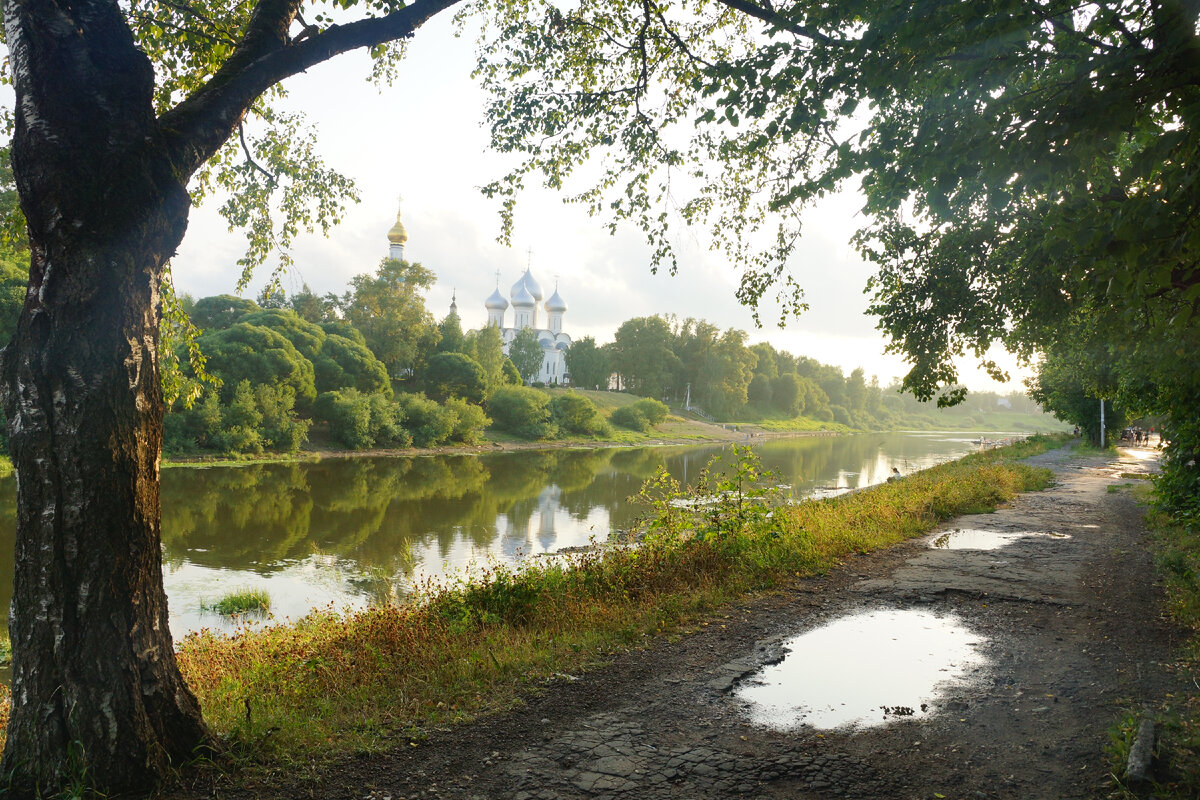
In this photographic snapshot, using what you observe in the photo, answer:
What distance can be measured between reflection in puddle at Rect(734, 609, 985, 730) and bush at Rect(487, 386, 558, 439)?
162 ft

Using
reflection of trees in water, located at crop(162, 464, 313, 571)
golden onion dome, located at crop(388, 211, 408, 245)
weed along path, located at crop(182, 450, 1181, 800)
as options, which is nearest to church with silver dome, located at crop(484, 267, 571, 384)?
golden onion dome, located at crop(388, 211, 408, 245)

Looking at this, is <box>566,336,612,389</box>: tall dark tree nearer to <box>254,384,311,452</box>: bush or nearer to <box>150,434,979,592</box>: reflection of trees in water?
<box>150,434,979,592</box>: reflection of trees in water

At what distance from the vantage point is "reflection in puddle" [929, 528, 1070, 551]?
11.3 meters

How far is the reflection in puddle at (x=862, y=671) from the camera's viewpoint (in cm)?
494

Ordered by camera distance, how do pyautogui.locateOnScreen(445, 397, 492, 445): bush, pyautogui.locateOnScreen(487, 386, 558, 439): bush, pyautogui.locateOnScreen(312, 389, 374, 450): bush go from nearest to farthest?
1. pyautogui.locateOnScreen(312, 389, 374, 450): bush
2. pyautogui.locateOnScreen(445, 397, 492, 445): bush
3. pyautogui.locateOnScreen(487, 386, 558, 439): bush

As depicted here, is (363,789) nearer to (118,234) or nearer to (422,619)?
(118,234)

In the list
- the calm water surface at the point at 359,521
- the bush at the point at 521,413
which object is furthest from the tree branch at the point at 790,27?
the bush at the point at 521,413

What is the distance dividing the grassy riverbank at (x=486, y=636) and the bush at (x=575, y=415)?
48827mm

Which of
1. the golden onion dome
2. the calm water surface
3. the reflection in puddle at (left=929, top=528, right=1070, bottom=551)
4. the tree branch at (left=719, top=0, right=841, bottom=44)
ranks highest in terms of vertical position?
the golden onion dome

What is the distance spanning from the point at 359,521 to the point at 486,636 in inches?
613

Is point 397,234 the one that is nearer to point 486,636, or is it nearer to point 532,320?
point 532,320

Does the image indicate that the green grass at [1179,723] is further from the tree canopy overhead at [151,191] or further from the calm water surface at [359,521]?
the calm water surface at [359,521]

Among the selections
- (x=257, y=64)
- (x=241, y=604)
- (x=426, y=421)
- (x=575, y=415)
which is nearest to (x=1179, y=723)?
(x=257, y=64)

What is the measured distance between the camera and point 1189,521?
846cm
